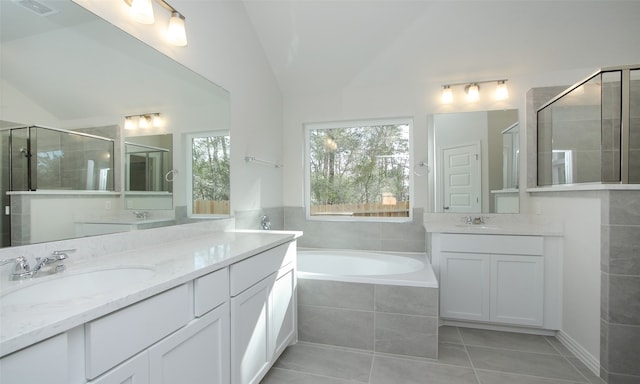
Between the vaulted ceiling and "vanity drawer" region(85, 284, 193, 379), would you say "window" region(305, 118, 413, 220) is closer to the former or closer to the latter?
the vaulted ceiling

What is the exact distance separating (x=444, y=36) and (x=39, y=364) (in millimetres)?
3310

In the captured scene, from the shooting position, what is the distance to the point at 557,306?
237 centimetres

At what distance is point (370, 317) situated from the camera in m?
2.17

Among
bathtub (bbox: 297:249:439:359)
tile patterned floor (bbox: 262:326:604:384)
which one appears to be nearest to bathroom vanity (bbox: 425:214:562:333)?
tile patterned floor (bbox: 262:326:604:384)

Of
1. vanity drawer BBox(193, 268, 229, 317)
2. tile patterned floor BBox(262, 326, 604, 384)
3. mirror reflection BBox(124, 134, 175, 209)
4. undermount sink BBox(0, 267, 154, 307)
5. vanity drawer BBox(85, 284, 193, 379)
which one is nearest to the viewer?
vanity drawer BBox(85, 284, 193, 379)

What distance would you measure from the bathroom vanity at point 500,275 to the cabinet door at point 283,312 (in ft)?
4.30

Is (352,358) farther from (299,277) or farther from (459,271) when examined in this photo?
(459,271)

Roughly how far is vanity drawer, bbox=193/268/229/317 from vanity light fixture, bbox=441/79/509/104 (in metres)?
2.72

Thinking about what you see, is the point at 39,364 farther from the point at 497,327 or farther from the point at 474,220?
the point at 474,220

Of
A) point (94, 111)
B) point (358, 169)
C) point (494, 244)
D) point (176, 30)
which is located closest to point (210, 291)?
point (94, 111)

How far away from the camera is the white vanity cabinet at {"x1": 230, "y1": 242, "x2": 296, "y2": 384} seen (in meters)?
1.44

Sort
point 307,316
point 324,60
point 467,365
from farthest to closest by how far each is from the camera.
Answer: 1. point 324,60
2. point 307,316
3. point 467,365

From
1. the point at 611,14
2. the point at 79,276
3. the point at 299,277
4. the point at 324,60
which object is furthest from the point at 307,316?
the point at 611,14

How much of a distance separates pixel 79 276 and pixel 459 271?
2592mm
